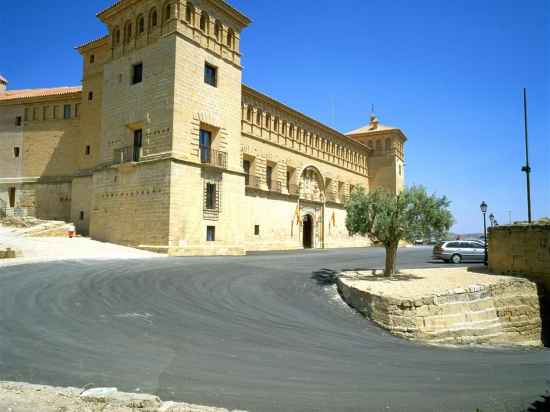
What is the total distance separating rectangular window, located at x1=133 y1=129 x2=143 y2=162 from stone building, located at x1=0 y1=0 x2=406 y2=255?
10cm

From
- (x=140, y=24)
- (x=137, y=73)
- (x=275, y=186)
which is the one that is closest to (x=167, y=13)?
(x=140, y=24)

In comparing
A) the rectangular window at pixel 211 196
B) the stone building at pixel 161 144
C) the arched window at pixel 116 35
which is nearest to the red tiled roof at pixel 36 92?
the stone building at pixel 161 144

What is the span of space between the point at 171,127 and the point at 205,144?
3.10 metres

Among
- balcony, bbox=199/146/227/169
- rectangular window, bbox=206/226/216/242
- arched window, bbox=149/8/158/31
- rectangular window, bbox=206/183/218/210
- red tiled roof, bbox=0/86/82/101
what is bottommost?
rectangular window, bbox=206/226/216/242

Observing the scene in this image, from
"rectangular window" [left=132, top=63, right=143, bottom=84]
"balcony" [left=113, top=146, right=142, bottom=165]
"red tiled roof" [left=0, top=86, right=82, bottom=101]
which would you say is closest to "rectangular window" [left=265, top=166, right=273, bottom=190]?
"balcony" [left=113, top=146, right=142, bottom=165]

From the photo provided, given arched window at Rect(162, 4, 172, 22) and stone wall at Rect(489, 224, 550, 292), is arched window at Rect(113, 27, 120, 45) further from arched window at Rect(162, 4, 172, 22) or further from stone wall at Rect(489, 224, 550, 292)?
stone wall at Rect(489, 224, 550, 292)

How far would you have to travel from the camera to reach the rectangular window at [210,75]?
23.0 m

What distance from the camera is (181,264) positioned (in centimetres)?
1492

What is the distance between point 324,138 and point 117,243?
2590cm

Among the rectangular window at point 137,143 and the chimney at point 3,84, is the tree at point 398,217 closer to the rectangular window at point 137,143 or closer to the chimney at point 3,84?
the rectangular window at point 137,143

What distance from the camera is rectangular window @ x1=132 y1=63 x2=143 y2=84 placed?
22.8 meters

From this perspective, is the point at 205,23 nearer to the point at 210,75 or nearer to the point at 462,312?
the point at 210,75

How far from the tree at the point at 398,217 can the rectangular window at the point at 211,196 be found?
10.8 metres

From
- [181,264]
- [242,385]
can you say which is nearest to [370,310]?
[242,385]
